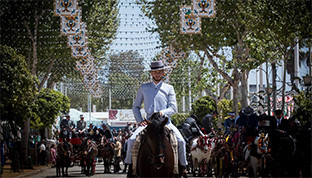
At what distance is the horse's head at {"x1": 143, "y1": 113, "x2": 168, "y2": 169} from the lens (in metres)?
9.45

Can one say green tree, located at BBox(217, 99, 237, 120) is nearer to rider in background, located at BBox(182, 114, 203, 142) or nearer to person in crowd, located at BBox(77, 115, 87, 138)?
person in crowd, located at BBox(77, 115, 87, 138)

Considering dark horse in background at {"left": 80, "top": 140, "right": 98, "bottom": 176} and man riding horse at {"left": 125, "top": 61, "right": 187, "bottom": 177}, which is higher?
man riding horse at {"left": 125, "top": 61, "right": 187, "bottom": 177}

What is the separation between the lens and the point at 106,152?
27094 millimetres

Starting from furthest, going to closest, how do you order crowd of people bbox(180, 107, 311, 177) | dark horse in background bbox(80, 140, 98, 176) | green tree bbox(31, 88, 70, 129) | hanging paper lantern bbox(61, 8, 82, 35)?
green tree bbox(31, 88, 70, 129) → dark horse in background bbox(80, 140, 98, 176) → hanging paper lantern bbox(61, 8, 82, 35) → crowd of people bbox(180, 107, 311, 177)

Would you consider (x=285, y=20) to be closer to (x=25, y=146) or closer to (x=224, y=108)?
(x=25, y=146)

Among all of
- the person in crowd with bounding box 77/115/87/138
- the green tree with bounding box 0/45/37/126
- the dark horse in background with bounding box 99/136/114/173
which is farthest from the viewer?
the person in crowd with bounding box 77/115/87/138

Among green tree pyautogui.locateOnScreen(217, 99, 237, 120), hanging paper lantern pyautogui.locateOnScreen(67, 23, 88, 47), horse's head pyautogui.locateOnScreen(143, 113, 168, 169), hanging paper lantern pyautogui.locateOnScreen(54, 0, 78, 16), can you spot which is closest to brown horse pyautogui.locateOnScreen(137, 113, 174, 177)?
horse's head pyautogui.locateOnScreen(143, 113, 168, 169)

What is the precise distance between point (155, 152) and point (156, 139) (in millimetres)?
214

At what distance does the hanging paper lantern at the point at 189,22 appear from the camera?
2247 cm

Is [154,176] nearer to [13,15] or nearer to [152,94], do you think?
[152,94]

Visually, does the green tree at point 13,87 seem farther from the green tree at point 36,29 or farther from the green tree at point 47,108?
the green tree at point 47,108

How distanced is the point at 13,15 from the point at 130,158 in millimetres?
22369

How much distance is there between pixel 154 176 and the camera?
31.6ft

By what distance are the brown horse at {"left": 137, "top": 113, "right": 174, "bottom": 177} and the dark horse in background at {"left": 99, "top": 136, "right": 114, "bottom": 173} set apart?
17.1 m
